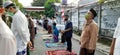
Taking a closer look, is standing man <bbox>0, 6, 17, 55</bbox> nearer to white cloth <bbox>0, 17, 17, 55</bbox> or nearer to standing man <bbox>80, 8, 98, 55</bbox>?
white cloth <bbox>0, 17, 17, 55</bbox>

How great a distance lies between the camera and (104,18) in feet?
67.4

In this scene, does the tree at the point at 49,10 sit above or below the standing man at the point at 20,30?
below

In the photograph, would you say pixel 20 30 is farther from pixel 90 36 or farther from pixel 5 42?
pixel 5 42

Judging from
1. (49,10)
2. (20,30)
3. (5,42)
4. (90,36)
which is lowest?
(49,10)

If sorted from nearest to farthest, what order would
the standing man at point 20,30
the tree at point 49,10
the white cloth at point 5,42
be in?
the white cloth at point 5,42
the standing man at point 20,30
the tree at point 49,10

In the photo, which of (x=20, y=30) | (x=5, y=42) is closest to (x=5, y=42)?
(x=5, y=42)

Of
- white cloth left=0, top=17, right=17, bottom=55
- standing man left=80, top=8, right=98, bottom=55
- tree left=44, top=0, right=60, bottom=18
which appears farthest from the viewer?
tree left=44, top=0, right=60, bottom=18

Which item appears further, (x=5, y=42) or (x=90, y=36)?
(x=90, y=36)

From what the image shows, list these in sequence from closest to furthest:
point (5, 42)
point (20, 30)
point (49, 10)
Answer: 1. point (5, 42)
2. point (20, 30)
3. point (49, 10)

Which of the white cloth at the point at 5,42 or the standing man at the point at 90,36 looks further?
the standing man at the point at 90,36

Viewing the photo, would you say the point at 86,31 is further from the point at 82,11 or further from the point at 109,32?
the point at 82,11

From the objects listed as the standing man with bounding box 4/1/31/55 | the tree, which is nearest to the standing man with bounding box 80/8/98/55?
the standing man with bounding box 4/1/31/55

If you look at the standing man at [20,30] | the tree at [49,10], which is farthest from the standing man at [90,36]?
the tree at [49,10]

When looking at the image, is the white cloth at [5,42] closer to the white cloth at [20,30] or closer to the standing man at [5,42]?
the standing man at [5,42]
